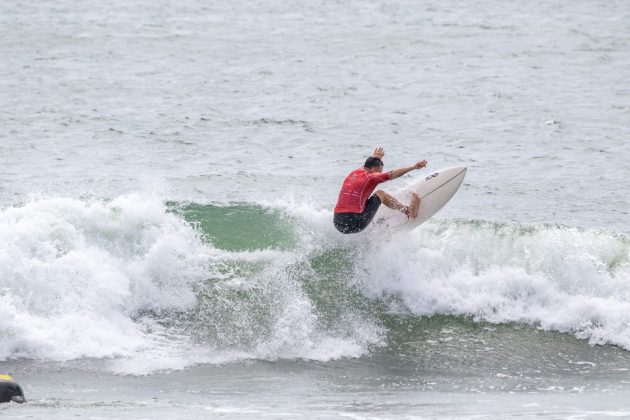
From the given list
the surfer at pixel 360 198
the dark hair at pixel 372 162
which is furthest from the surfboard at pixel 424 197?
the dark hair at pixel 372 162

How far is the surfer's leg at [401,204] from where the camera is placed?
1302cm

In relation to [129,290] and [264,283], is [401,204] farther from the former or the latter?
[129,290]

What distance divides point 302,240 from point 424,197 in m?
1.74

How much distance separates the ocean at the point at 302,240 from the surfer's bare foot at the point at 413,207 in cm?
37

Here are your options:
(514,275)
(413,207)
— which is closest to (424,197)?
(413,207)

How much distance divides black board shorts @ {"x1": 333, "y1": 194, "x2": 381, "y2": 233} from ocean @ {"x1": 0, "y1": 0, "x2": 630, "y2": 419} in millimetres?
652

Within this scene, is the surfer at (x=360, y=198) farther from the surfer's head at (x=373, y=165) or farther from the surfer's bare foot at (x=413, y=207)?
the surfer's bare foot at (x=413, y=207)

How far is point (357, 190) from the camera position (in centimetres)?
1260

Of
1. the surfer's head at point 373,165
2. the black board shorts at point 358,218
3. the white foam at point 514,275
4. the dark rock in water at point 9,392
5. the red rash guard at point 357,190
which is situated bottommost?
the dark rock in water at point 9,392

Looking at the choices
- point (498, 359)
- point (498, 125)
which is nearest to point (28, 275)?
point (498, 359)

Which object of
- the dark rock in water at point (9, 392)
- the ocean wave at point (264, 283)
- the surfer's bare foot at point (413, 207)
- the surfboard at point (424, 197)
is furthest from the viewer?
the surfer's bare foot at point (413, 207)

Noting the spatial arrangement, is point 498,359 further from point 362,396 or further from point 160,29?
point 160,29

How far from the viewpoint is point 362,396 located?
10.0 meters

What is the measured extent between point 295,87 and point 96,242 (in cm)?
1212
